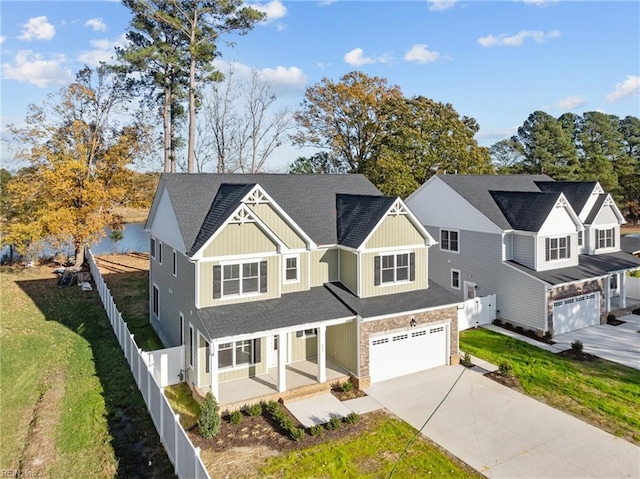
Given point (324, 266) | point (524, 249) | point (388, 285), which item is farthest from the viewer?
point (524, 249)

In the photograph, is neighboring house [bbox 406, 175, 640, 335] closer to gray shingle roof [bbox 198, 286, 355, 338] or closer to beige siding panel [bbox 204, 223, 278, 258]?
gray shingle roof [bbox 198, 286, 355, 338]

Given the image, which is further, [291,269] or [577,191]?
[577,191]

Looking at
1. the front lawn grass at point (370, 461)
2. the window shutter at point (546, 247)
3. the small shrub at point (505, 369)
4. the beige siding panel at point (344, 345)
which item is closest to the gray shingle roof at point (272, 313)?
the beige siding panel at point (344, 345)

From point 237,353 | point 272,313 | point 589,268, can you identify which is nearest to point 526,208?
point 589,268

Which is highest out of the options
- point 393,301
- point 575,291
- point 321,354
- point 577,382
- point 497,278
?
point 497,278

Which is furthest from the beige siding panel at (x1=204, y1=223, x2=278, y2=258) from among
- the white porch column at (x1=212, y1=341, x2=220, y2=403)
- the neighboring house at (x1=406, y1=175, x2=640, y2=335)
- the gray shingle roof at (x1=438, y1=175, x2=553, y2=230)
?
the gray shingle roof at (x1=438, y1=175, x2=553, y2=230)

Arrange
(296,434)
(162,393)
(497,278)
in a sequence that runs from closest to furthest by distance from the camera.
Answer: (162,393) < (296,434) < (497,278)

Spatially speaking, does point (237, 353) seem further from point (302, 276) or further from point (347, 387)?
point (347, 387)

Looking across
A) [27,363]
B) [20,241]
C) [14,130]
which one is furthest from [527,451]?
[14,130]
